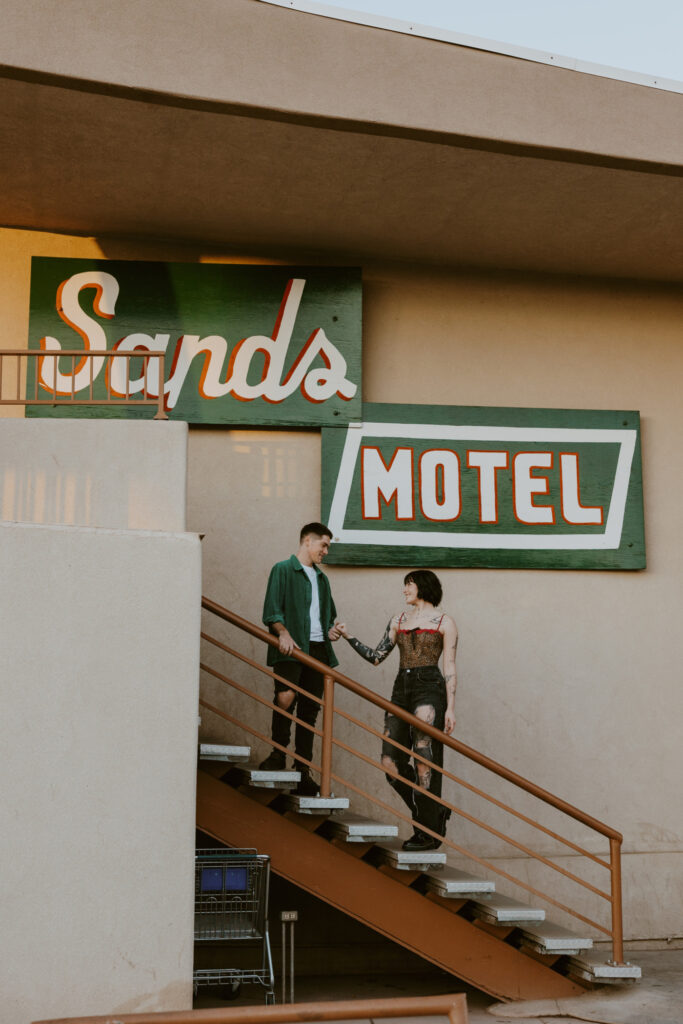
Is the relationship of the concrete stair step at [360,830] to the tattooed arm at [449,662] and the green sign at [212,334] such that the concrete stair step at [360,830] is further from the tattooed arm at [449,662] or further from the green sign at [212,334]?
the green sign at [212,334]

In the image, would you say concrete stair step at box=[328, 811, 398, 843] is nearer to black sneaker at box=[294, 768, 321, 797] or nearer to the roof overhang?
black sneaker at box=[294, 768, 321, 797]

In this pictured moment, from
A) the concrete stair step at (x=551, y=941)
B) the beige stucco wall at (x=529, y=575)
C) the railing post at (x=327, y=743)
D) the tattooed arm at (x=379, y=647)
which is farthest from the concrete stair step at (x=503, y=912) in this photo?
the beige stucco wall at (x=529, y=575)

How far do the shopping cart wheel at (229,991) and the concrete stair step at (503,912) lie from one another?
67.5 inches

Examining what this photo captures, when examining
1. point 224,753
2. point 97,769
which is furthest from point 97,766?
point 224,753

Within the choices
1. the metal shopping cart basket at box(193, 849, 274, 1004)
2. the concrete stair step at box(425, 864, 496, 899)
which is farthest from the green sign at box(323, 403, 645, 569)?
the metal shopping cart basket at box(193, 849, 274, 1004)

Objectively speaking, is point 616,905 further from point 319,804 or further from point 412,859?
point 319,804

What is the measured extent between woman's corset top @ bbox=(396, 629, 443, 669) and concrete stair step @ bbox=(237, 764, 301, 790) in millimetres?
1079

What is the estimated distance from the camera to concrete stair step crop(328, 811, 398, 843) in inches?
259

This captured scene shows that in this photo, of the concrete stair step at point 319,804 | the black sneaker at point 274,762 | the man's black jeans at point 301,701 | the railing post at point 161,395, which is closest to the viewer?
the railing post at point 161,395

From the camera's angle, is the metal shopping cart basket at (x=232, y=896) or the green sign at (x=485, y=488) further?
the green sign at (x=485, y=488)

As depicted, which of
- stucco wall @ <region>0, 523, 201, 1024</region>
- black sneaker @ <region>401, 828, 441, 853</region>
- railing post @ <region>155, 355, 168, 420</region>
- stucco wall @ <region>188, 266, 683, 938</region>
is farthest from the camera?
stucco wall @ <region>188, 266, 683, 938</region>

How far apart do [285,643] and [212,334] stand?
129 inches

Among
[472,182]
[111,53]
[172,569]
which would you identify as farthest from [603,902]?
[111,53]

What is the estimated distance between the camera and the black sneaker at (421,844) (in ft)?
22.2
